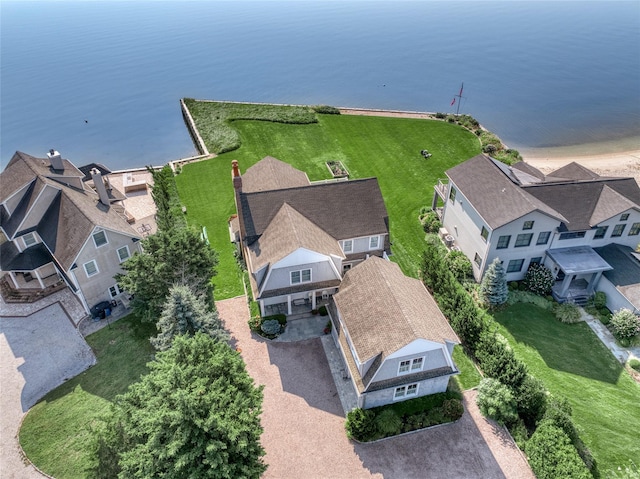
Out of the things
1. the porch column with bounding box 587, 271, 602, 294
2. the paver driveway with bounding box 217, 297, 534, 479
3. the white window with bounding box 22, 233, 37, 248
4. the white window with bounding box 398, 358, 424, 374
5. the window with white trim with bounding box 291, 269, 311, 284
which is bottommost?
the paver driveway with bounding box 217, 297, 534, 479

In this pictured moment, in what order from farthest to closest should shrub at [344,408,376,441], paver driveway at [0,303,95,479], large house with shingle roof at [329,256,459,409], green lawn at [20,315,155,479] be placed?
paver driveway at [0,303,95,479]
large house with shingle roof at [329,256,459,409]
shrub at [344,408,376,441]
green lawn at [20,315,155,479]

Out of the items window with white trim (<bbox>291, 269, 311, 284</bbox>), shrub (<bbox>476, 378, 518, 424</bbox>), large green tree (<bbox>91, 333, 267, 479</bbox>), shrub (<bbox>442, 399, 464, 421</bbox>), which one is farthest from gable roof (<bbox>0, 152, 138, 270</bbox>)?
shrub (<bbox>476, 378, 518, 424</bbox>)

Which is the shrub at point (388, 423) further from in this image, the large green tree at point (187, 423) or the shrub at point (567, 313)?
the shrub at point (567, 313)

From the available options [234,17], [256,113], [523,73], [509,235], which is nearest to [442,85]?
[523,73]

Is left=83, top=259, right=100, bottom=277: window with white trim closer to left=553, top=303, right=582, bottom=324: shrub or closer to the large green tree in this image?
the large green tree

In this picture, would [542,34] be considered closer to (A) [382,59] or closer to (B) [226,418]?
(A) [382,59]

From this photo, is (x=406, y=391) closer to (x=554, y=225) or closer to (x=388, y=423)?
(x=388, y=423)
